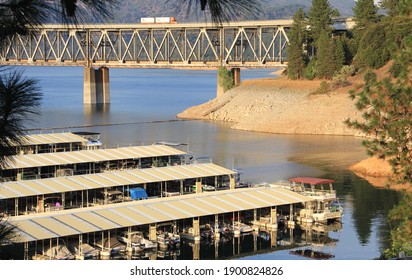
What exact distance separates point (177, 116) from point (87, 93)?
18.7 m

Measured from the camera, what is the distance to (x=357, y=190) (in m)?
42.1

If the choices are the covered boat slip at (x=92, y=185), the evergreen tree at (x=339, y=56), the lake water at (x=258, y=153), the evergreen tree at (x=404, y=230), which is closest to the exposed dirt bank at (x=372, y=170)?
the lake water at (x=258, y=153)

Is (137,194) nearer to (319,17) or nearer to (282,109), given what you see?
(282,109)

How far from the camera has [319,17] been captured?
8112 cm

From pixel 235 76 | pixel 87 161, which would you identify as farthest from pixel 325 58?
pixel 87 161

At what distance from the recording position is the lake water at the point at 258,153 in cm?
3097

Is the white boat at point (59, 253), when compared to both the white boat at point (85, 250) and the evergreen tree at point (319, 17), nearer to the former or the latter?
the white boat at point (85, 250)

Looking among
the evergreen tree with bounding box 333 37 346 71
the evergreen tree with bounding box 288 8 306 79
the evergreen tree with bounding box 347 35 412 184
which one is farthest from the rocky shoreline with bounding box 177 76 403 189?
the evergreen tree with bounding box 347 35 412 184

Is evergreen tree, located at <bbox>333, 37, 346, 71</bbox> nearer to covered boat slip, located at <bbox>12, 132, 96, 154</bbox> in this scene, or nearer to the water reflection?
covered boat slip, located at <bbox>12, 132, 96, 154</bbox>

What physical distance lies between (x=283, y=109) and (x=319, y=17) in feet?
37.0

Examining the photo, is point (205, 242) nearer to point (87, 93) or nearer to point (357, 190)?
point (357, 190)

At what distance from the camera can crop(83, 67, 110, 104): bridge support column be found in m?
99.8

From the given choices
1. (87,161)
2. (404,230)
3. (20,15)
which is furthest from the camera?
(87,161)

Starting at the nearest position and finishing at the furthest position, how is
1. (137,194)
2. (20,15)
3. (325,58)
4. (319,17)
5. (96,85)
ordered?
(20,15) → (137,194) → (325,58) → (319,17) → (96,85)
